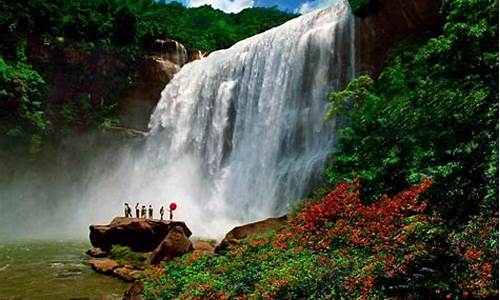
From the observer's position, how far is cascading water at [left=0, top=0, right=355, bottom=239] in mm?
24109

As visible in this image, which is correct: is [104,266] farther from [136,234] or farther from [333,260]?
[333,260]

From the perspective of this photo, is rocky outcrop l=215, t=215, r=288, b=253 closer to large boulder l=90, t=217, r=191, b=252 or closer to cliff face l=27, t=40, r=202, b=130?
large boulder l=90, t=217, r=191, b=252

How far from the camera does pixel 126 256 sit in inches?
658

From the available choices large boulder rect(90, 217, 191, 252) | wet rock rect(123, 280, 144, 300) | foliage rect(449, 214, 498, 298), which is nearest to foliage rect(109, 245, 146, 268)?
large boulder rect(90, 217, 191, 252)

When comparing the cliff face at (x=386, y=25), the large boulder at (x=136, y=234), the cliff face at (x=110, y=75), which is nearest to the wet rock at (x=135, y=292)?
the large boulder at (x=136, y=234)

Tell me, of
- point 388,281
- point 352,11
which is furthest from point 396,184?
point 352,11

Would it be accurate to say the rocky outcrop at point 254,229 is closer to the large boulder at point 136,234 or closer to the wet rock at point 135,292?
the wet rock at point 135,292

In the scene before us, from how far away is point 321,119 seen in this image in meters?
23.7

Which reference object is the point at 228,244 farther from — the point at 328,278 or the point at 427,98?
the point at 427,98

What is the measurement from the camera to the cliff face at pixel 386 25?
21.0 metres

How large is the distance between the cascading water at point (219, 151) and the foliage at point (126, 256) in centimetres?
557

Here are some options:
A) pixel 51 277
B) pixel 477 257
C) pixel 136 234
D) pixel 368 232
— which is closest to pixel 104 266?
pixel 51 277

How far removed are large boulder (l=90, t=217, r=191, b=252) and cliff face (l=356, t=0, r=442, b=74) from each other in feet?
38.7

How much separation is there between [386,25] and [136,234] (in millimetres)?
14433
